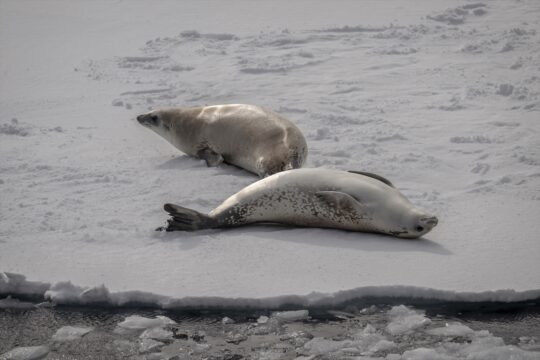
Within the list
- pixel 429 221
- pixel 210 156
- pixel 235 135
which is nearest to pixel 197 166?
pixel 210 156

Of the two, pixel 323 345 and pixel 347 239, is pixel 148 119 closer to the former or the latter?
pixel 347 239

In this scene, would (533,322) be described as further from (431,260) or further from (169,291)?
(169,291)

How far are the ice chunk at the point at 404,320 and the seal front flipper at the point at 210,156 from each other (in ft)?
7.76

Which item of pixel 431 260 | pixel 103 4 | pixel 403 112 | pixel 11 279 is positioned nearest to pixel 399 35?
pixel 403 112

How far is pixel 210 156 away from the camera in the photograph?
19.0 ft

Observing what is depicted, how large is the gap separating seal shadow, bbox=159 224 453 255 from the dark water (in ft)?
1.87

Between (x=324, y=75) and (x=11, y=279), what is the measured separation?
439 cm

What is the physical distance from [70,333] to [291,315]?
2.94ft

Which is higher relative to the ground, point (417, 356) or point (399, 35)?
point (399, 35)

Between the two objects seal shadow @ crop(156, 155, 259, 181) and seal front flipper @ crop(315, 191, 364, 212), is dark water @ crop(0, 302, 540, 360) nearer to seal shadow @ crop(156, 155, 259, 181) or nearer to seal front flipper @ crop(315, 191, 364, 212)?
seal front flipper @ crop(315, 191, 364, 212)

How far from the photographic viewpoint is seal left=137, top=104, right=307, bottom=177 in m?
5.26

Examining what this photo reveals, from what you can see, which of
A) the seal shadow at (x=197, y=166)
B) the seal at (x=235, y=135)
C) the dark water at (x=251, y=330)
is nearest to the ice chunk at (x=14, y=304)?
the dark water at (x=251, y=330)

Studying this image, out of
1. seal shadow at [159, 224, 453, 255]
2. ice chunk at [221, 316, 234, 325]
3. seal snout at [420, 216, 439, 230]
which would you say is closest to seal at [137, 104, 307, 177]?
seal shadow at [159, 224, 453, 255]

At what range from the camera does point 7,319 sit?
12.0ft
